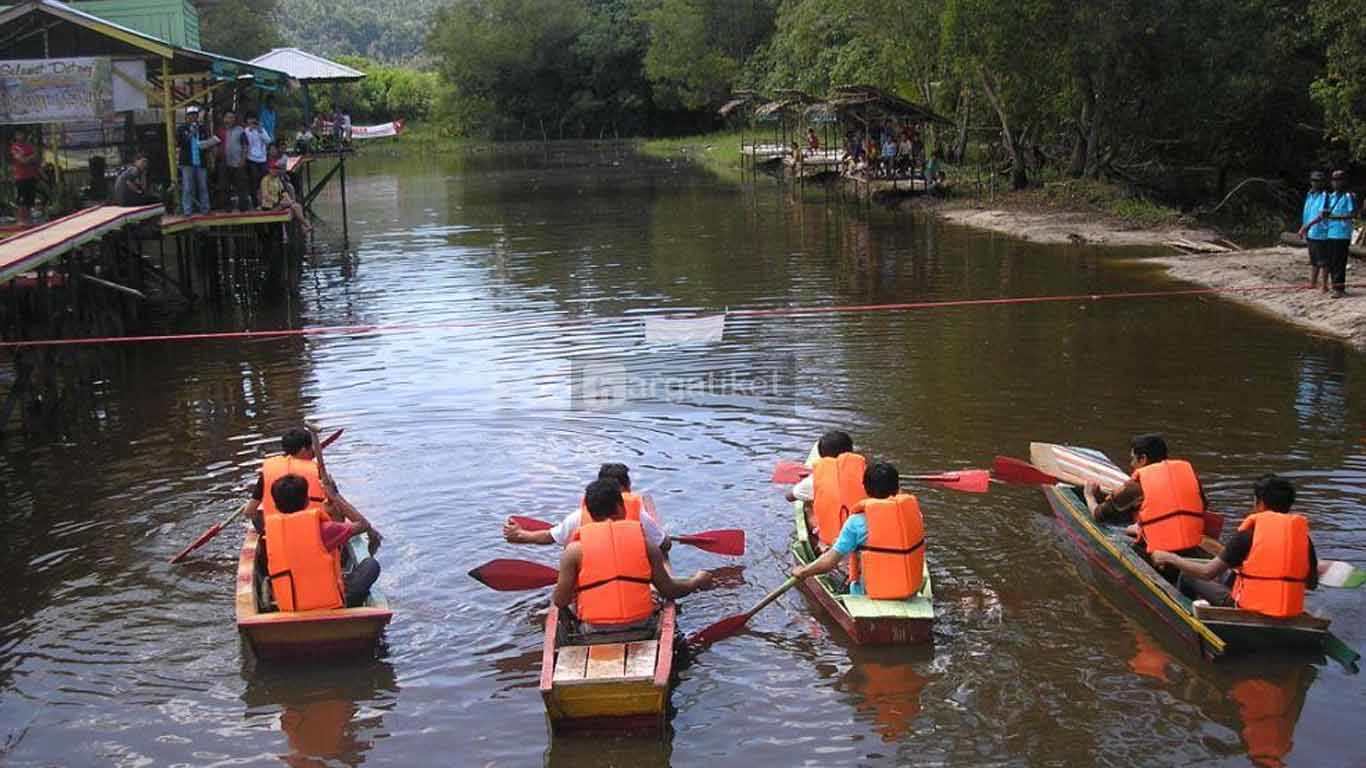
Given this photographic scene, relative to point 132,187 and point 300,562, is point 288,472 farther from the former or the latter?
point 132,187

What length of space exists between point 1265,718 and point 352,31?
171 m

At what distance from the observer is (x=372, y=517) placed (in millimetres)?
11078

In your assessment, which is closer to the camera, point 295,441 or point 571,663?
point 571,663

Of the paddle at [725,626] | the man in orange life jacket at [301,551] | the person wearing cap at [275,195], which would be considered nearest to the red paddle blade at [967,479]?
the paddle at [725,626]

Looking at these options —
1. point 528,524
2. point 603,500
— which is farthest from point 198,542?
point 603,500

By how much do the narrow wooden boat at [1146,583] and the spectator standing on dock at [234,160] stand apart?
16.2 m

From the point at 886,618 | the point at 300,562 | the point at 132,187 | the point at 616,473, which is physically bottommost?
the point at 886,618

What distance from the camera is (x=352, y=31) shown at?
16500 cm

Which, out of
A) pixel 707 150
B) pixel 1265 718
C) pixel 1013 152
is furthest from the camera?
pixel 707 150

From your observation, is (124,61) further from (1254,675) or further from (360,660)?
(1254,675)

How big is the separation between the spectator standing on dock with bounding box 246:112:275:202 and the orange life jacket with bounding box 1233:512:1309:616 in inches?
747

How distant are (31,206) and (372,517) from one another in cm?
1238

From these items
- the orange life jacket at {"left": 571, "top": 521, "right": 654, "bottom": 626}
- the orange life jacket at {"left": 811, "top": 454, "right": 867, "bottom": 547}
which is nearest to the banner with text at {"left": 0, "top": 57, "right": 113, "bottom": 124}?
the orange life jacket at {"left": 811, "top": 454, "right": 867, "bottom": 547}

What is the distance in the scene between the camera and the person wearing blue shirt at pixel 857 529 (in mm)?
8273
